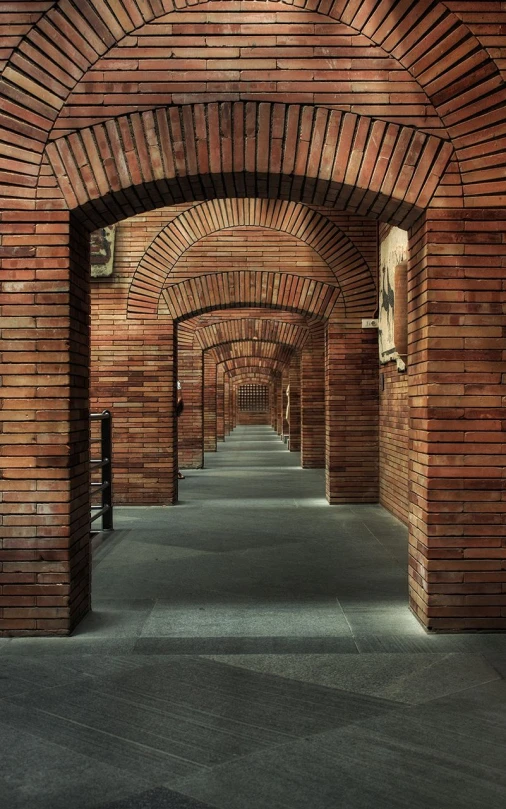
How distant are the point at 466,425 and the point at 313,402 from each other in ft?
34.7

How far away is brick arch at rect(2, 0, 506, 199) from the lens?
4047 millimetres

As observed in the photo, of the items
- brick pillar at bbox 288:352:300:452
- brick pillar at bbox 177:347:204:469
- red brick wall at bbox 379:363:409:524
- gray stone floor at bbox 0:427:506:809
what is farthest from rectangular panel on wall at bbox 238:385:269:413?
gray stone floor at bbox 0:427:506:809

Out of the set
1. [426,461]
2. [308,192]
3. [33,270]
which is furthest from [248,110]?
[426,461]

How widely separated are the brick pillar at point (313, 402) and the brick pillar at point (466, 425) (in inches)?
413

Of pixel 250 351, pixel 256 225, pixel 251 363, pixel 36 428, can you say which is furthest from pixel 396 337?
pixel 251 363

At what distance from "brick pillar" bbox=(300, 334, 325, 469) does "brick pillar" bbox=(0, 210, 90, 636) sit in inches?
423

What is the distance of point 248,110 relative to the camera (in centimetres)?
424

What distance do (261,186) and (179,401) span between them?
6.52 meters

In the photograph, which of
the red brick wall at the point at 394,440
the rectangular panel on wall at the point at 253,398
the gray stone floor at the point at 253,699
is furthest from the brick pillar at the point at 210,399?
the rectangular panel on wall at the point at 253,398

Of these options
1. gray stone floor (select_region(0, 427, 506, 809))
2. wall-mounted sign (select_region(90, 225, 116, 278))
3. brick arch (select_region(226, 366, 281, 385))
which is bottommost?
gray stone floor (select_region(0, 427, 506, 809))

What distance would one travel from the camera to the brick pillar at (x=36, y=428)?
4.16 metres

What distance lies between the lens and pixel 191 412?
49.8 ft

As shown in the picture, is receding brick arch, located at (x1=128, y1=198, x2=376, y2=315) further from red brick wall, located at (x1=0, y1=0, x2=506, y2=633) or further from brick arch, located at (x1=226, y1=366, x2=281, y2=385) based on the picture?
brick arch, located at (x1=226, y1=366, x2=281, y2=385)

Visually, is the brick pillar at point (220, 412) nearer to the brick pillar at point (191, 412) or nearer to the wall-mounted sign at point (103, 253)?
the brick pillar at point (191, 412)
